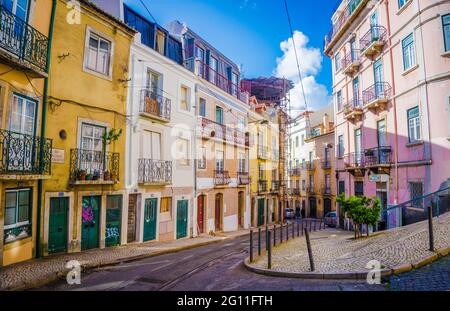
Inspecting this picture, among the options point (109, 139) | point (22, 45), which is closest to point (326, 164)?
point (109, 139)

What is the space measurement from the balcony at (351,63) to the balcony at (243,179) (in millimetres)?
10794

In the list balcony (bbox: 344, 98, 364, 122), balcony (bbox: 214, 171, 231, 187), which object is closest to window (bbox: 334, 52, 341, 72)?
balcony (bbox: 344, 98, 364, 122)

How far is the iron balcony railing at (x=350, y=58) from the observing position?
2044 cm

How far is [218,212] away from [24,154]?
13909 millimetres

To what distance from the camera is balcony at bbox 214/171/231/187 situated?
66.1 ft

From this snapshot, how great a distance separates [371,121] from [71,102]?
16.9 m

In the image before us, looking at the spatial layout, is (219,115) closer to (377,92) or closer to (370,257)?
(377,92)

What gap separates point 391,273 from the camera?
5828 mm

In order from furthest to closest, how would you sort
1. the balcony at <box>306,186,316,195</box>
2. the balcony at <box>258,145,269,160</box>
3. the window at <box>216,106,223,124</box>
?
the balcony at <box>306,186,316,195</box> < the balcony at <box>258,145,269,160</box> < the window at <box>216,106,223,124</box>

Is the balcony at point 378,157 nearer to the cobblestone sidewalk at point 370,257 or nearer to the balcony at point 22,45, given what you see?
the cobblestone sidewalk at point 370,257

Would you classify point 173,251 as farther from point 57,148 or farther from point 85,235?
point 57,148

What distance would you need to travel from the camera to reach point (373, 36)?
58.0 ft

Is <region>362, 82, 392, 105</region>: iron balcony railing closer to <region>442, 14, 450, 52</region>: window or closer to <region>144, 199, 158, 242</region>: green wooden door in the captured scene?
<region>442, 14, 450, 52</region>: window

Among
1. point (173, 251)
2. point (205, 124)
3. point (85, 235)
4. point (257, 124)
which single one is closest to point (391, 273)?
point (173, 251)
